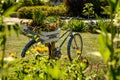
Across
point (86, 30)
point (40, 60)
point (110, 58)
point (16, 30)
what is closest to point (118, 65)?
point (110, 58)

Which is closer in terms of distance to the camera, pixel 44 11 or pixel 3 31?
pixel 3 31

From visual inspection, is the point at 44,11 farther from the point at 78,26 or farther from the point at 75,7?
the point at 78,26

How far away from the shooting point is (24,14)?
24.5 metres

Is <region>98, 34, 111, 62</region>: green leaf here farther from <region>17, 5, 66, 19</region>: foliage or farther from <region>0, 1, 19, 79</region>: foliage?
<region>17, 5, 66, 19</region>: foliage

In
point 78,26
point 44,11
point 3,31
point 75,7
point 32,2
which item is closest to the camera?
point 3,31

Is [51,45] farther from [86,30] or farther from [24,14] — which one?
[24,14]

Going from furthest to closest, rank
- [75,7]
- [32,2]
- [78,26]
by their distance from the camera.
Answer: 1. [32,2]
2. [75,7]
3. [78,26]

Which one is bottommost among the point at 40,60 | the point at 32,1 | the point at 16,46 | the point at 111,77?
the point at 32,1

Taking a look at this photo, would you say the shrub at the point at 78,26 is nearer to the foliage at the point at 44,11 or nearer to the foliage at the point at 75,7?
the foliage at the point at 44,11

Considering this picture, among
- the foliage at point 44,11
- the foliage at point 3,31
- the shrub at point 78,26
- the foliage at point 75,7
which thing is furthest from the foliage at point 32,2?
the foliage at point 3,31

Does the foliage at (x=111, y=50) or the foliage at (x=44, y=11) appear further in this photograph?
the foliage at (x=44, y=11)

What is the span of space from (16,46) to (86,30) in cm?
560

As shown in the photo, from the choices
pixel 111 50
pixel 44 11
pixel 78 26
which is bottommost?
pixel 44 11

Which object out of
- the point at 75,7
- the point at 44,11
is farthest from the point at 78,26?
the point at 75,7
